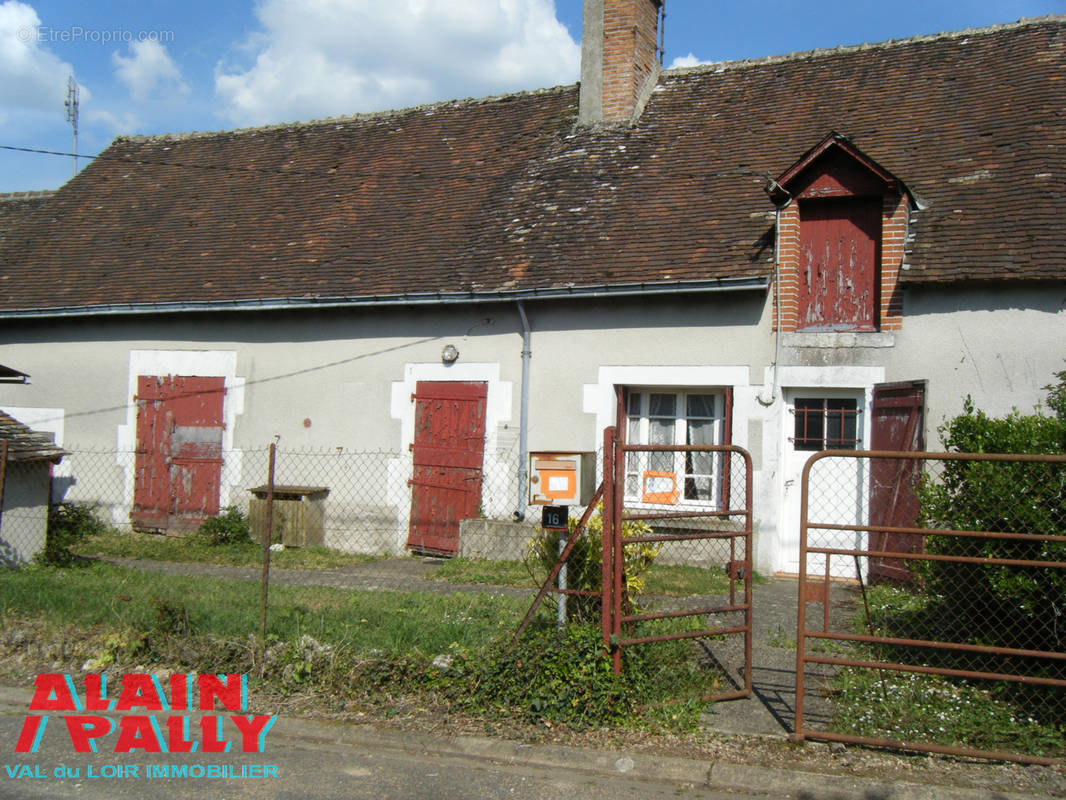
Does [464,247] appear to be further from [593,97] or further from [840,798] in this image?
[840,798]

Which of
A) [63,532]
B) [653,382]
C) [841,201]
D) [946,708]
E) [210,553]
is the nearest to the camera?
[946,708]

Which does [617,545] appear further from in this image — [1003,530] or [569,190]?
[569,190]

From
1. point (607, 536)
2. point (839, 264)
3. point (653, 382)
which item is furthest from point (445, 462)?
point (607, 536)

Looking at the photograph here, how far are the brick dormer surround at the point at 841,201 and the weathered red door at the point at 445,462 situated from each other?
3.93 metres

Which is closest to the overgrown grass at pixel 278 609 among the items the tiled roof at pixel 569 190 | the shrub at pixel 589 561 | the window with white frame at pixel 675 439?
the shrub at pixel 589 561

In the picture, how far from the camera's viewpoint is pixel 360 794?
15.4ft

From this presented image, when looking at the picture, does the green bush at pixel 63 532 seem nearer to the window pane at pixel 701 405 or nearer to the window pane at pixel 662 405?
the window pane at pixel 662 405

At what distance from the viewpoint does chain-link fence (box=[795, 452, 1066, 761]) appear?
16.9ft

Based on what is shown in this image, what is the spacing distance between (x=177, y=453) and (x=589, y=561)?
29.9 ft

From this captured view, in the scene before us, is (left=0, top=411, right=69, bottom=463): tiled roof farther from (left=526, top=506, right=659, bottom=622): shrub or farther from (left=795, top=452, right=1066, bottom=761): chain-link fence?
(left=795, top=452, right=1066, bottom=761): chain-link fence

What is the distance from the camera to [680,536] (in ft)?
18.2

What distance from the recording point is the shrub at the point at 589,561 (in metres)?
6.16

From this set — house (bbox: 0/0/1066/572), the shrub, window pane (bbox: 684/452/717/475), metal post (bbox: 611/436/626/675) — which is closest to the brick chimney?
house (bbox: 0/0/1066/572)

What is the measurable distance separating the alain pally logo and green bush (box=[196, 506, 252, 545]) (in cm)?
591
